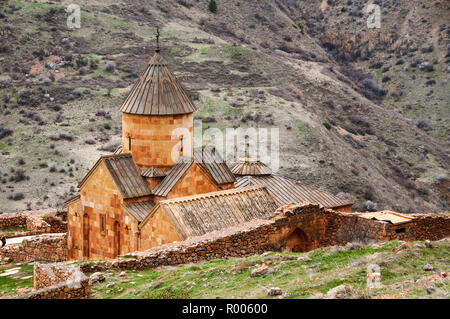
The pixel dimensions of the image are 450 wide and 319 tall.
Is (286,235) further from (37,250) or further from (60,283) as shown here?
(37,250)

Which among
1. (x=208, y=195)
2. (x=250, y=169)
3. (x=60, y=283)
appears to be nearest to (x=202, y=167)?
(x=208, y=195)

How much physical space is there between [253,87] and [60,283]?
133 ft

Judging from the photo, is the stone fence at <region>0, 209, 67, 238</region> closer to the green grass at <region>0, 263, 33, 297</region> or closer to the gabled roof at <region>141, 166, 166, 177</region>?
the green grass at <region>0, 263, 33, 297</region>

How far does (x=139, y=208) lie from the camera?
1909 cm

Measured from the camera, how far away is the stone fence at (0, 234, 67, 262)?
19.3 meters

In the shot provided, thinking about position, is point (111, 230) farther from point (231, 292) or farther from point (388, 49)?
point (388, 49)

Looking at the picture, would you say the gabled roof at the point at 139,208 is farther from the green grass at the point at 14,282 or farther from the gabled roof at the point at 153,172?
the green grass at the point at 14,282

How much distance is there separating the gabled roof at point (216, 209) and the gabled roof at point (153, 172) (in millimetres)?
1982

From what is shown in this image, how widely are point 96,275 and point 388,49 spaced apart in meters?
60.0

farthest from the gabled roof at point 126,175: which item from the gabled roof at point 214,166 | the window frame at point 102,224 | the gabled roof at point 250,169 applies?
the gabled roof at point 250,169

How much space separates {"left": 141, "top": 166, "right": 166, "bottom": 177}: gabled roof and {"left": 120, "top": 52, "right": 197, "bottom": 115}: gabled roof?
1602mm

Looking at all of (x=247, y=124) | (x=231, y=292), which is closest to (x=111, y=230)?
(x=231, y=292)

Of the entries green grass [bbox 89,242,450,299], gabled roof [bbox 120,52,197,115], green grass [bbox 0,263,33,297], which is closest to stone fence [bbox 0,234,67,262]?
green grass [bbox 0,263,33,297]

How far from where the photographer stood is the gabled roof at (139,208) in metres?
18.7
